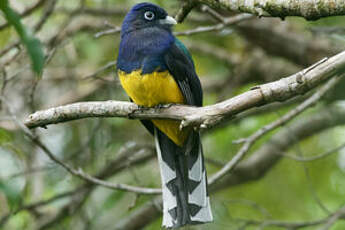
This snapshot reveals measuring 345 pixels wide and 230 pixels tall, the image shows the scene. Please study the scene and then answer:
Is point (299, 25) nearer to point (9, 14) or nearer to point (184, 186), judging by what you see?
point (184, 186)

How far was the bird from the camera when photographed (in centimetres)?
416

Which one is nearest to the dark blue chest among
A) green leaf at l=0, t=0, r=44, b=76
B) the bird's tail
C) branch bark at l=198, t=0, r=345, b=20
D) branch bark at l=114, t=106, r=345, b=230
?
the bird's tail

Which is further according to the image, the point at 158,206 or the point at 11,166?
the point at 158,206

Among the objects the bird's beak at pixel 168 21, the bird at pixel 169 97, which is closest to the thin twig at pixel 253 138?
the bird at pixel 169 97

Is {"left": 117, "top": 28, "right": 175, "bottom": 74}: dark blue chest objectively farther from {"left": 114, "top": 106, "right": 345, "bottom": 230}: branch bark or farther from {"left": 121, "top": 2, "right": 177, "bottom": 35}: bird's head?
{"left": 114, "top": 106, "right": 345, "bottom": 230}: branch bark

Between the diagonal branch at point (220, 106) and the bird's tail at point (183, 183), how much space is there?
0.72m

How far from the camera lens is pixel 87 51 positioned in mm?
7012

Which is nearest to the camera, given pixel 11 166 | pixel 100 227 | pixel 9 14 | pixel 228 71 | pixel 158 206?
pixel 9 14

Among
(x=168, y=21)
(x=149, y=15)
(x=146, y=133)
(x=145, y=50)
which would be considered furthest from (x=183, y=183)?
(x=146, y=133)

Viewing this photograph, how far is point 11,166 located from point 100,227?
6.10 ft

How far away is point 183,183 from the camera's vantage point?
444 cm

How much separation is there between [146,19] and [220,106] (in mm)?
1776

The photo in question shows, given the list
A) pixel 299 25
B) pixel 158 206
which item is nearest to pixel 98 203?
pixel 158 206

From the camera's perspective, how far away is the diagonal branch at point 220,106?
304cm
